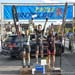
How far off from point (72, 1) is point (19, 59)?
480 centimetres

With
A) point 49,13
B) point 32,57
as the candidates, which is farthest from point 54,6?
point 32,57

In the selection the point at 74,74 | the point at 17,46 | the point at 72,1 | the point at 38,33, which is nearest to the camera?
the point at 74,74

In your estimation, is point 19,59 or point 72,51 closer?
point 19,59

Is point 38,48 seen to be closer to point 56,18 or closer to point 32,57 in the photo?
point 32,57

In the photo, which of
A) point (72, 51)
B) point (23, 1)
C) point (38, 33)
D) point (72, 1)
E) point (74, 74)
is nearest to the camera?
point (74, 74)

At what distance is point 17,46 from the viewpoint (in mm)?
19484

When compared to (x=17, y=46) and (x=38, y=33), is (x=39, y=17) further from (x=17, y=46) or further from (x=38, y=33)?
(x=38, y=33)

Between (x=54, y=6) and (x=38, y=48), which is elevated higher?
(x=54, y=6)

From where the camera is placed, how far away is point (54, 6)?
23109 mm

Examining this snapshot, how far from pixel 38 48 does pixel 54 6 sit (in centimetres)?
880

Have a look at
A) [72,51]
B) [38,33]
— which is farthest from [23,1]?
[38,33]

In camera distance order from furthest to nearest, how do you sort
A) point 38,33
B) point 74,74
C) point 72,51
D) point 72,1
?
point 72,51
point 72,1
point 38,33
point 74,74

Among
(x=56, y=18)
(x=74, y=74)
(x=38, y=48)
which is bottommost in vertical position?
(x=74, y=74)

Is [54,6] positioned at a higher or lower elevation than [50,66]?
higher
